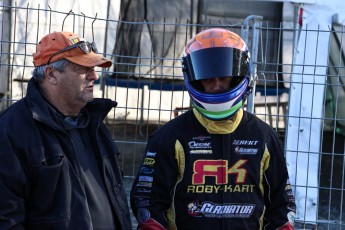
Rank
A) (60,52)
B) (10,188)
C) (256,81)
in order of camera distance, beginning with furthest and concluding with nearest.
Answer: (256,81) → (60,52) → (10,188)

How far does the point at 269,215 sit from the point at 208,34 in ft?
3.00

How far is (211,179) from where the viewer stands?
317 cm

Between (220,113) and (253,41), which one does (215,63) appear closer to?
(220,113)

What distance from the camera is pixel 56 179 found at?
2.85m

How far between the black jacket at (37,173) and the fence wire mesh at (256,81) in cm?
182

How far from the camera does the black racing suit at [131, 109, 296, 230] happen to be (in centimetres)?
316

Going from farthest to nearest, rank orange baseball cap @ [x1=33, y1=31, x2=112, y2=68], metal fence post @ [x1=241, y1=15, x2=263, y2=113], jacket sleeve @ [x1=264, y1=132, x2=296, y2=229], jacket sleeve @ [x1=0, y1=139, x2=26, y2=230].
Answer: metal fence post @ [x1=241, y1=15, x2=263, y2=113]
jacket sleeve @ [x1=264, y1=132, x2=296, y2=229]
orange baseball cap @ [x1=33, y1=31, x2=112, y2=68]
jacket sleeve @ [x1=0, y1=139, x2=26, y2=230]

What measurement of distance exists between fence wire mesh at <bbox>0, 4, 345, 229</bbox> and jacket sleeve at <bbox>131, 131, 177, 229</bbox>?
1615mm

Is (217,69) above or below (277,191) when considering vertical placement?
above

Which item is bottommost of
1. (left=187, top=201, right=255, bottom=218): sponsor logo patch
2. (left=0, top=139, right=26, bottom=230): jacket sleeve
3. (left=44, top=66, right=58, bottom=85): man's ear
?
(left=187, top=201, right=255, bottom=218): sponsor logo patch

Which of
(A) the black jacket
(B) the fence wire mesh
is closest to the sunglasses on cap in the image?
(A) the black jacket

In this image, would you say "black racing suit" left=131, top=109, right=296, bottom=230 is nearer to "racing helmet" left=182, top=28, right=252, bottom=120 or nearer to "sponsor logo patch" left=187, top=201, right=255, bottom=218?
"sponsor logo patch" left=187, top=201, right=255, bottom=218

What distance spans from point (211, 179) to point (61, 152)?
0.72 meters

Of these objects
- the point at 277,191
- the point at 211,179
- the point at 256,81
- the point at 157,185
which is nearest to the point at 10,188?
the point at 157,185
